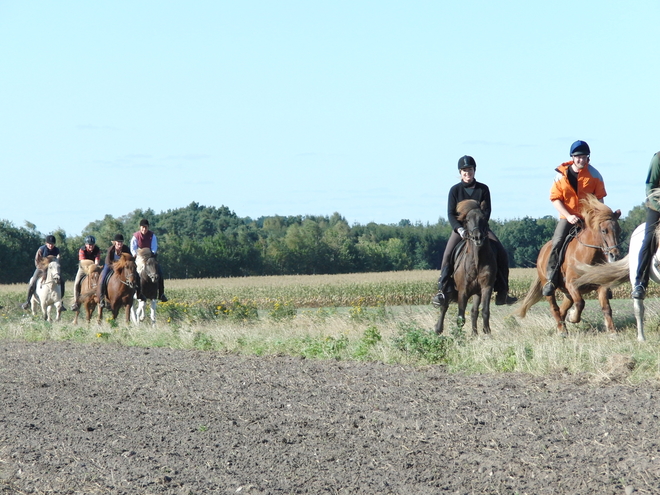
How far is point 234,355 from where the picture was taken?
11633mm

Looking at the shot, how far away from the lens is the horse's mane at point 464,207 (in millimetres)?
12070

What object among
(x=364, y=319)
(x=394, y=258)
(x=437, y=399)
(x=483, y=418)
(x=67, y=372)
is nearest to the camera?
(x=483, y=418)

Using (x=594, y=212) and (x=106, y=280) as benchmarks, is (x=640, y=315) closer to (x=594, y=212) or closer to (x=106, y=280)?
(x=594, y=212)

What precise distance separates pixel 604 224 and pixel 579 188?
792 mm

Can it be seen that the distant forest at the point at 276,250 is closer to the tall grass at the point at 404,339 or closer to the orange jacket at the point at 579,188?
the tall grass at the point at 404,339

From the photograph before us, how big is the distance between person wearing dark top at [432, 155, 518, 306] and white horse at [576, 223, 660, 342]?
5.66 ft

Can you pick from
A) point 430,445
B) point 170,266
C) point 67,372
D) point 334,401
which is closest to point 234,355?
point 67,372

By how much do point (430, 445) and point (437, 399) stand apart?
1.44m

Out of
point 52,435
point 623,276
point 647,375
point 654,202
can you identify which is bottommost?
point 52,435

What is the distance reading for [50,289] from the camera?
70.1 feet

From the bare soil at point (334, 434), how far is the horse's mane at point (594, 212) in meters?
3.99

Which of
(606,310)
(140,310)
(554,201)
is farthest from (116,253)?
(606,310)

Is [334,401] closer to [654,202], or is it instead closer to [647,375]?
[647,375]

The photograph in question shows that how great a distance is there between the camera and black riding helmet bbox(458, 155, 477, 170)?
12.2m
